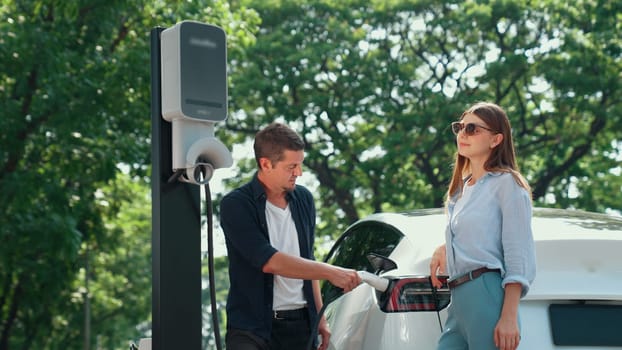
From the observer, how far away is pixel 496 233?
12.3 feet

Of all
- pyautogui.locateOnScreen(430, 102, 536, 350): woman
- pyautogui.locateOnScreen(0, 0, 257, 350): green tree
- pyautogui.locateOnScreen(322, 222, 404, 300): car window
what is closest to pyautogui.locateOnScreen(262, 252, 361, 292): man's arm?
pyautogui.locateOnScreen(322, 222, 404, 300): car window

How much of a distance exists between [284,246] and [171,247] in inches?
22.9

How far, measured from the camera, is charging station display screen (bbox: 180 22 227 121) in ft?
14.0

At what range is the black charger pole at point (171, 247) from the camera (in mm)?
4312

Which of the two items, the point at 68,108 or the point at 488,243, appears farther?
the point at 68,108

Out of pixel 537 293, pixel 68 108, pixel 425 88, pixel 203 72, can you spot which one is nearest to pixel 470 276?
pixel 537 293

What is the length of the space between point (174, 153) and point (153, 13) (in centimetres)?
1092

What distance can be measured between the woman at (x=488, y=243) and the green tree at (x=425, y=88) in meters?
16.3

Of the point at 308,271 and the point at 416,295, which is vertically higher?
the point at 308,271

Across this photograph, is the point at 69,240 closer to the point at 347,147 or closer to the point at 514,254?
the point at 347,147

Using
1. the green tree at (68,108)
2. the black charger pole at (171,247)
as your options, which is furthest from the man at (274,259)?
the green tree at (68,108)

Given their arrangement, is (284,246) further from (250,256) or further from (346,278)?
(346,278)

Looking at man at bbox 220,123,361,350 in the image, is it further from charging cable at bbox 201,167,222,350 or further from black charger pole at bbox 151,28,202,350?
black charger pole at bbox 151,28,202,350

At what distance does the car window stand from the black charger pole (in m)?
0.74
